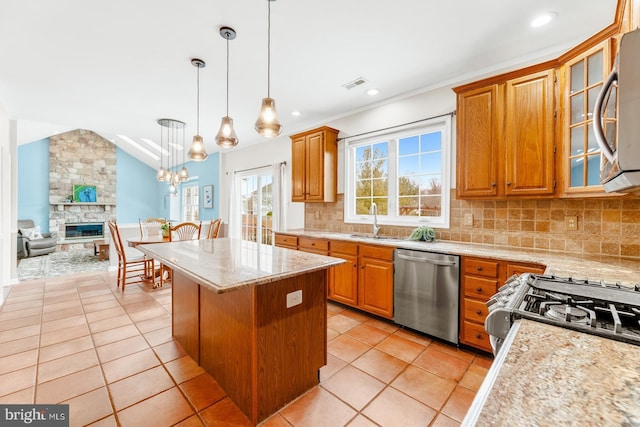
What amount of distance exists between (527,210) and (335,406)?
2.39m

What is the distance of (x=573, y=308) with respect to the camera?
98cm

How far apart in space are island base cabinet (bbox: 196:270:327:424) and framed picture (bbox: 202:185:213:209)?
568cm

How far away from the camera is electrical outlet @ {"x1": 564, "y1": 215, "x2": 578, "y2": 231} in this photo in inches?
91.4

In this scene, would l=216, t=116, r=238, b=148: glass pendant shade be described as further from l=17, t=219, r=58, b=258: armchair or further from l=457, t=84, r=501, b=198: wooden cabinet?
l=17, t=219, r=58, b=258: armchair

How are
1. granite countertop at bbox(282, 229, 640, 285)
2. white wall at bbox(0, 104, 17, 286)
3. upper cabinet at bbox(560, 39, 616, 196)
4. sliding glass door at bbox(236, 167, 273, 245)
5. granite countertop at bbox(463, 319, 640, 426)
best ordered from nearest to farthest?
1. granite countertop at bbox(463, 319, 640, 426)
2. granite countertop at bbox(282, 229, 640, 285)
3. upper cabinet at bbox(560, 39, 616, 196)
4. white wall at bbox(0, 104, 17, 286)
5. sliding glass door at bbox(236, 167, 273, 245)

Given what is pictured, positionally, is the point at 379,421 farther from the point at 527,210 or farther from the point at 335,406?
the point at 527,210

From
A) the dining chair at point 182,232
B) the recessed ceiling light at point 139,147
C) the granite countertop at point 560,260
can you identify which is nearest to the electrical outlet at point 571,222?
the granite countertop at point 560,260

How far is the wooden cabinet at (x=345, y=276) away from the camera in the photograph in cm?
319

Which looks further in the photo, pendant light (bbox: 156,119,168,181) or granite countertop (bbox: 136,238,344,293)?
pendant light (bbox: 156,119,168,181)

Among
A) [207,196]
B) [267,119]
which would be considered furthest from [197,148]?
[207,196]

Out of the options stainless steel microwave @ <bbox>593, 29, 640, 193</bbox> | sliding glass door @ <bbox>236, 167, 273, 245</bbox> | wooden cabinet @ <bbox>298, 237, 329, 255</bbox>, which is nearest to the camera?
stainless steel microwave @ <bbox>593, 29, 640, 193</bbox>

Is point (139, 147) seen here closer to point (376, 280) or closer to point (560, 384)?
point (376, 280)

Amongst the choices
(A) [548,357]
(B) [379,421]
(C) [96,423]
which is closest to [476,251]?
(B) [379,421]

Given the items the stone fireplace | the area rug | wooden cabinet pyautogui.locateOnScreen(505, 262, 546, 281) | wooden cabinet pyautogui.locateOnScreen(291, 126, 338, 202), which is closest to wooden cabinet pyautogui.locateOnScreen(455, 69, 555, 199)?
wooden cabinet pyautogui.locateOnScreen(505, 262, 546, 281)
